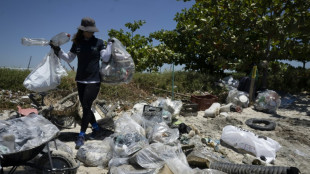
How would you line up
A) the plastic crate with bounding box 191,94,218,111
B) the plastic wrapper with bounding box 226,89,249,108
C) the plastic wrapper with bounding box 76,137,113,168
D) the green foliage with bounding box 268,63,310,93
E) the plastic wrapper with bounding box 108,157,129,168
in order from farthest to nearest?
the green foliage with bounding box 268,63,310,93 < the plastic wrapper with bounding box 226,89,249,108 < the plastic crate with bounding box 191,94,218,111 < the plastic wrapper with bounding box 76,137,113,168 < the plastic wrapper with bounding box 108,157,129,168

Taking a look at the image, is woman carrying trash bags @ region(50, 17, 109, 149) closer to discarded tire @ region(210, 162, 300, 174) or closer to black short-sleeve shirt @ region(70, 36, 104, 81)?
black short-sleeve shirt @ region(70, 36, 104, 81)

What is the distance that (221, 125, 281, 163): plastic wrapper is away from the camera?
3369 mm

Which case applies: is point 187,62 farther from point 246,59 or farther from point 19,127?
point 19,127

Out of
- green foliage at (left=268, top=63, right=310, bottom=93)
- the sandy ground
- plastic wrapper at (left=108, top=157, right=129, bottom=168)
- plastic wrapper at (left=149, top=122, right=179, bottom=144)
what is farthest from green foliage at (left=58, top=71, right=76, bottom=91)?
green foliage at (left=268, top=63, right=310, bottom=93)

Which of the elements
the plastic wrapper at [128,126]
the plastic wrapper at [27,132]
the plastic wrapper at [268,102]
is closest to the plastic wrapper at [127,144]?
the plastic wrapper at [128,126]

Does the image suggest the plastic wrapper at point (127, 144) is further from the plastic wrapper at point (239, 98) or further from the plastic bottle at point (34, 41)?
the plastic wrapper at point (239, 98)

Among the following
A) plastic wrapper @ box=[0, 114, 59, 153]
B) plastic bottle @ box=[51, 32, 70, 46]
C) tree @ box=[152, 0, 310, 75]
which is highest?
tree @ box=[152, 0, 310, 75]

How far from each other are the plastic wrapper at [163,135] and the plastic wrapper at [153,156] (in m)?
0.45

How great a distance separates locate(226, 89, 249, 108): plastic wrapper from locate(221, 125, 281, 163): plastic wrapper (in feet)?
10.5

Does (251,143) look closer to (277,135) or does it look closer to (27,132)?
(277,135)

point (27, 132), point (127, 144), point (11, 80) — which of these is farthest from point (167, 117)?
point (11, 80)

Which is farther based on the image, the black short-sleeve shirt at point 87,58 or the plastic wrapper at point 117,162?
the black short-sleeve shirt at point 87,58

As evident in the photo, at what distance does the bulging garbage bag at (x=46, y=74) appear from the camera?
3357 mm

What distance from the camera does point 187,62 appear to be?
10344mm
